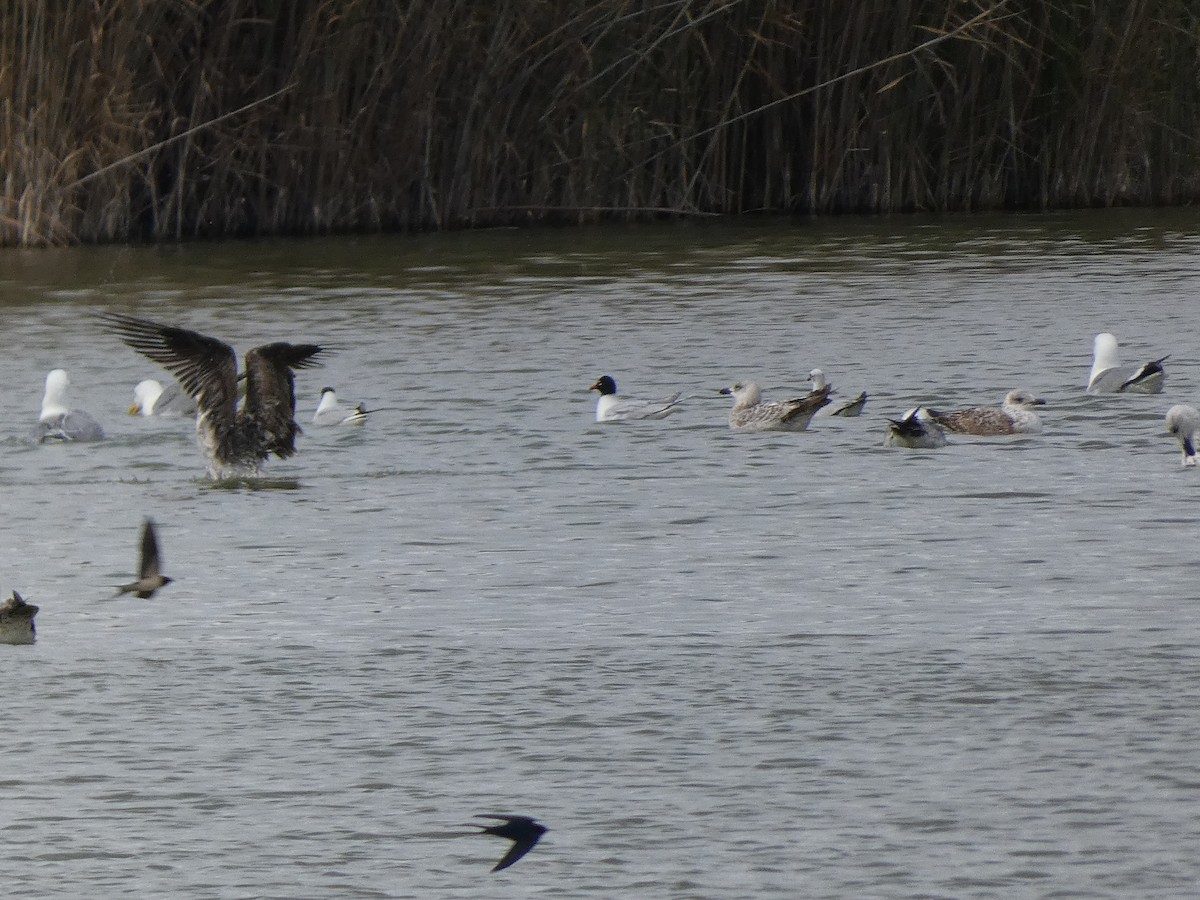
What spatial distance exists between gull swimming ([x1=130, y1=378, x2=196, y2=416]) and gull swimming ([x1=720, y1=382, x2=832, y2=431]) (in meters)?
2.75

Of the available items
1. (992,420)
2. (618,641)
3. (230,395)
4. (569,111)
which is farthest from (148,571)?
(569,111)

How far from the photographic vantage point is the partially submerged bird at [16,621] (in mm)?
6844

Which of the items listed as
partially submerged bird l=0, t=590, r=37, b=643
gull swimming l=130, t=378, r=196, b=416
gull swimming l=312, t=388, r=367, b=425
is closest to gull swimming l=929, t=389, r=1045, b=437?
gull swimming l=312, t=388, r=367, b=425

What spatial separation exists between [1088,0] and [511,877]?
18.3 metres

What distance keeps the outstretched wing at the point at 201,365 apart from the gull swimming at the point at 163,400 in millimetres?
1357

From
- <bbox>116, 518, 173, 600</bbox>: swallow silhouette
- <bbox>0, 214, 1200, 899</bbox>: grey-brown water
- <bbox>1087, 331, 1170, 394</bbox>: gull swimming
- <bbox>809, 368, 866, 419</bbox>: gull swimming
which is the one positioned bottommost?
<bbox>0, 214, 1200, 899</bbox>: grey-brown water

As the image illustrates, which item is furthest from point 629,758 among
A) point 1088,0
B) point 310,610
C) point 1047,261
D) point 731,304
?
point 1088,0

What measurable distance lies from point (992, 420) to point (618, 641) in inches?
159

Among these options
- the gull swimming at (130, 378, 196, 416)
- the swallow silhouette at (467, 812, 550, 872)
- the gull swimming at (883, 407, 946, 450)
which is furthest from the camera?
the gull swimming at (130, 378, 196, 416)

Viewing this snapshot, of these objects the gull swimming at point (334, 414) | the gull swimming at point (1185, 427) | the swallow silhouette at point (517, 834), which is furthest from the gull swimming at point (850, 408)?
the swallow silhouette at point (517, 834)

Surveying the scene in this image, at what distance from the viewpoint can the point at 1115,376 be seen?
1158 cm

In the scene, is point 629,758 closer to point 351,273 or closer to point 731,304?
point 731,304

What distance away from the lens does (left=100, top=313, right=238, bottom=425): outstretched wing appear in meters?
10.3

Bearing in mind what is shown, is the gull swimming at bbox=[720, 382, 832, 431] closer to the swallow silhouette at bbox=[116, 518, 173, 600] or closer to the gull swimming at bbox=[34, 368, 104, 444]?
the gull swimming at bbox=[34, 368, 104, 444]
